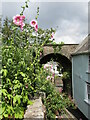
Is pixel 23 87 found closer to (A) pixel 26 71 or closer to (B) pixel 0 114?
(A) pixel 26 71

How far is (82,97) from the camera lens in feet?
35.5

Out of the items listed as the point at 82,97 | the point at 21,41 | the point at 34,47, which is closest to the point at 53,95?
the point at 34,47

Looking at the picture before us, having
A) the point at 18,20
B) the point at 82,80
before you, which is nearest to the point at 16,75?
the point at 18,20

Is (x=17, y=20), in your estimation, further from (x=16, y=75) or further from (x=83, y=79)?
(x=83, y=79)

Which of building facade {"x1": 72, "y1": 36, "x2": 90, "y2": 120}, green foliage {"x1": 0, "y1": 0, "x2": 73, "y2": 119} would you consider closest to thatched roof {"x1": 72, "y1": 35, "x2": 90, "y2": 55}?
building facade {"x1": 72, "y1": 36, "x2": 90, "y2": 120}

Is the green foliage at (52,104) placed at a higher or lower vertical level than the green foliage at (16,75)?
lower

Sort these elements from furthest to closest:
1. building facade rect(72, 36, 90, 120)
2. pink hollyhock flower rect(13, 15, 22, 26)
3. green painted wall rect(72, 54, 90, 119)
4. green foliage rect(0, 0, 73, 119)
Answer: green painted wall rect(72, 54, 90, 119), building facade rect(72, 36, 90, 120), pink hollyhock flower rect(13, 15, 22, 26), green foliage rect(0, 0, 73, 119)

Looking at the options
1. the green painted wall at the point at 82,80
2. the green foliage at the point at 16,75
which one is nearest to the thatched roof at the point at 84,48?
the green painted wall at the point at 82,80

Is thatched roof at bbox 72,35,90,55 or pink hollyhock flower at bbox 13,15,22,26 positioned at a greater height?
thatched roof at bbox 72,35,90,55

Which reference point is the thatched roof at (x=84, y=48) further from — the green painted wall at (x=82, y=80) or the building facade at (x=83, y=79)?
the green painted wall at (x=82, y=80)

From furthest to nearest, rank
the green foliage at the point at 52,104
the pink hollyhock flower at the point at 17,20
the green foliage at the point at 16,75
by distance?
the green foliage at the point at 52,104 < the pink hollyhock flower at the point at 17,20 < the green foliage at the point at 16,75

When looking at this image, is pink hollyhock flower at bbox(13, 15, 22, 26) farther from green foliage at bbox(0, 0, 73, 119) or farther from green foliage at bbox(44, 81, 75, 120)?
green foliage at bbox(44, 81, 75, 120)

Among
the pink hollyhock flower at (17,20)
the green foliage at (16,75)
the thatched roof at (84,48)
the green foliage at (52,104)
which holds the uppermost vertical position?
the thatched roof at (84,48)

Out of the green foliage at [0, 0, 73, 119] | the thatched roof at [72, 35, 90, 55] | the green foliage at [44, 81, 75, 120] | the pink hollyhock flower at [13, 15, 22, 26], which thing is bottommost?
the green foliage at [44, 81, 75, 120]
